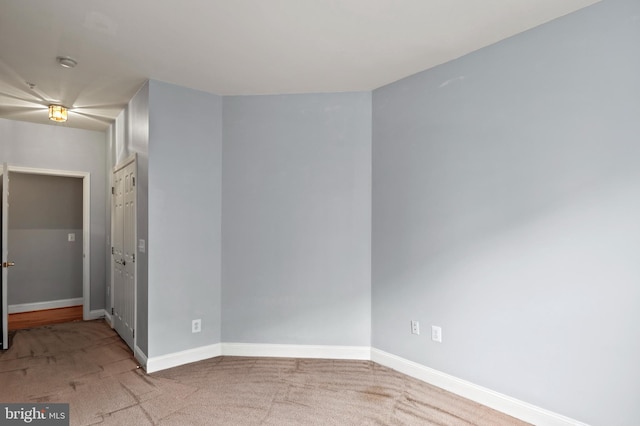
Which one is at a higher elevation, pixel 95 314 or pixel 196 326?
pixel 196 326

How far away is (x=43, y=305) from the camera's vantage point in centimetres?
565

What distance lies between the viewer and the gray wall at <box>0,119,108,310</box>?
15.5 feet

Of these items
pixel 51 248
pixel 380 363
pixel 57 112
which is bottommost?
pixel 380 363

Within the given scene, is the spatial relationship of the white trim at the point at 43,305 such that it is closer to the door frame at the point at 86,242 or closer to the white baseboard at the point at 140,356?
the door frame at the point at 86,242

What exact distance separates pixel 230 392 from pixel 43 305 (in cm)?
458

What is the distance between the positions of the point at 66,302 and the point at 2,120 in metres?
2.90

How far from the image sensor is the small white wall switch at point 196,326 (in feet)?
11.7

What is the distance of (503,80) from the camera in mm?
2635

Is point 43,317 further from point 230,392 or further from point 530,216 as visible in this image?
point 530,216

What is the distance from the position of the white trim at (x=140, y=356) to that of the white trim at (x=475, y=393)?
2139 millimetres

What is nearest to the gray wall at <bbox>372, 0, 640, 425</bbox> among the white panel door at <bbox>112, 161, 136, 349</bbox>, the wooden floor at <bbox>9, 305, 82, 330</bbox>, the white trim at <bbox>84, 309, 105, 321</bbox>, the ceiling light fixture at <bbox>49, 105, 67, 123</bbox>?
the white panel door at <bbox>112, 161, 136, 349</bbox>

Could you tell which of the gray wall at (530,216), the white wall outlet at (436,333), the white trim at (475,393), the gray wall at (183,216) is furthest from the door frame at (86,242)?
the white wall outlet at (436,333)

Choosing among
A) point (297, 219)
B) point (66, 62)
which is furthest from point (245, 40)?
point (297, 219)

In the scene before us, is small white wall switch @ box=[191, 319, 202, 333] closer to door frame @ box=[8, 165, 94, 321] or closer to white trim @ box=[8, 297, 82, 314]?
door frame @ box=[8, 165, 94, 321]
